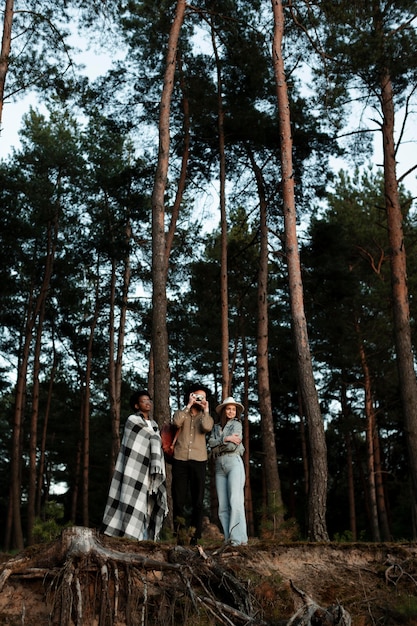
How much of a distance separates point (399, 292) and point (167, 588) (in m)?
8.83

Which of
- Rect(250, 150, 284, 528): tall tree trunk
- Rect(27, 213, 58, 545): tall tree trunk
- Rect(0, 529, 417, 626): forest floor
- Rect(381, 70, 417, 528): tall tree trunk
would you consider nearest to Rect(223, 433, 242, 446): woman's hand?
Rect(0, 529, 417, 626): forest floor

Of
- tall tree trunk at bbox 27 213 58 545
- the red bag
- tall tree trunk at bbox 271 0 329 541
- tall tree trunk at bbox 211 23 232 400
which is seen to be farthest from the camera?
tall tree trunk at bbox 27 213 58 545

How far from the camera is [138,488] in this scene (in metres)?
7.04

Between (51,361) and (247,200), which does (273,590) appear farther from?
(51,361)

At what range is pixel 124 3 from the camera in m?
14.4

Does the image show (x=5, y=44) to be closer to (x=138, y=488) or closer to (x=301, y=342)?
(x=301, y=342)

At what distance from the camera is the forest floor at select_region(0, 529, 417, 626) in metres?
4.85

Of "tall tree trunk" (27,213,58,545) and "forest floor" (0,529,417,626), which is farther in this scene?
"tall tree trunk" (27,213,58,545)

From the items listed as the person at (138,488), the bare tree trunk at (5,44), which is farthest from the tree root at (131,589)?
the bare tree trunk at (5,44)

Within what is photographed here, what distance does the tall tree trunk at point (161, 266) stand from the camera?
1145 cm

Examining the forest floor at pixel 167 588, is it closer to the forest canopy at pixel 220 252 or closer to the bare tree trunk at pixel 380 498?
the forest canopy at pixel 220 252

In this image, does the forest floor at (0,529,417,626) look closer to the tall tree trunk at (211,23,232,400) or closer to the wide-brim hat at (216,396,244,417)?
the wide-brim hat at (216,396,244,417)

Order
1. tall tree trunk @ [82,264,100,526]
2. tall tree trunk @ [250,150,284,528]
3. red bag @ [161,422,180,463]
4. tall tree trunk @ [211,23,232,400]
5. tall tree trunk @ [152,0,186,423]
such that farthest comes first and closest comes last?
tall tree trunk @ [82,264,100,526], tall tree trunk @ [211,23,232,400], tall tree trunk @ [250,150,284,528], tall tree trunk @ [152,0,186,423], red bag @ [161,422,180,463]

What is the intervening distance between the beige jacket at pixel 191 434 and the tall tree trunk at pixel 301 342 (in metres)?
2.59
